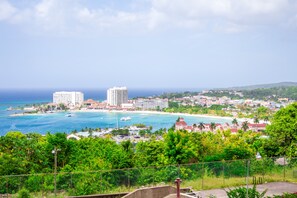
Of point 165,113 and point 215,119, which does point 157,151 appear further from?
point 165,113

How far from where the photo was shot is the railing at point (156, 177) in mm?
10469

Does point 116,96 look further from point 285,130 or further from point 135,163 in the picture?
point 135,163

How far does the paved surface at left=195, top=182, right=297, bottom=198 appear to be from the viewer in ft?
37.0

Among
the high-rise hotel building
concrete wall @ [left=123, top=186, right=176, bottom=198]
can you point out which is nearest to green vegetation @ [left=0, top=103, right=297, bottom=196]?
concrete wall @ [left=123, top=186, right=176, bottom=198]

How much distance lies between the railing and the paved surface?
32 centimetres

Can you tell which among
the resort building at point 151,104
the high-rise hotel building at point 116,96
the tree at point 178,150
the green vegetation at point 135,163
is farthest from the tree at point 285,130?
the high-rise hotel building at point 116,96

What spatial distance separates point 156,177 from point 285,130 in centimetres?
916

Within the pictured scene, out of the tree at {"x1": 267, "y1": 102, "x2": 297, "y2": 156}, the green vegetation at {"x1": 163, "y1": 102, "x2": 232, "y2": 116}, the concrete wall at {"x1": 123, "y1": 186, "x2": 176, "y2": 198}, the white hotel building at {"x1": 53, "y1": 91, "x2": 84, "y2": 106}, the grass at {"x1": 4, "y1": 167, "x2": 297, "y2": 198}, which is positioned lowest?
the green vegetation at {"x1": 163, "y1": 102, "x2": 232, "y2": 116}

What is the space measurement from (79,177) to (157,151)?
25.3ft

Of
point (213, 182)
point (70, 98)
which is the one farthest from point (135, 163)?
point (70, 98)

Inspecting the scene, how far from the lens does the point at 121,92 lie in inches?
5930

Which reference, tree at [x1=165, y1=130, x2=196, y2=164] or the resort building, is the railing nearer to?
tree at [x1=165, y1=130, x2=196, y2=164]

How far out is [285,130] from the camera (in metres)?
18.2

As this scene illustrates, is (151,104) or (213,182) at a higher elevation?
(213,182)
